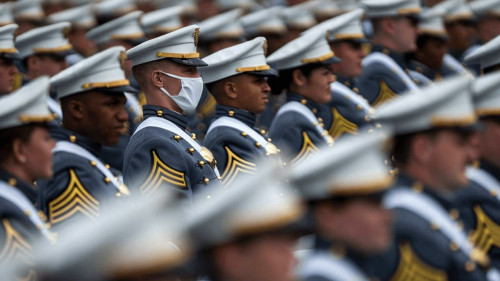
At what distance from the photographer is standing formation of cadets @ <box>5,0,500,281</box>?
4129mm

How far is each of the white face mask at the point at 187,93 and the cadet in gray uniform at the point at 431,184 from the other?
2498 mm

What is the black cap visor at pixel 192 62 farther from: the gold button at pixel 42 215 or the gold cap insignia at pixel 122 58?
the gold button at pixel 42 215

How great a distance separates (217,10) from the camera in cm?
1547

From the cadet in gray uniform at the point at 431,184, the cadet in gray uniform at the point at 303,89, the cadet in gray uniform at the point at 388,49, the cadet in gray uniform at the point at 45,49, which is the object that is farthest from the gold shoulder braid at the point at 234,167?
the cadet in gray uniform at the point at 388,49

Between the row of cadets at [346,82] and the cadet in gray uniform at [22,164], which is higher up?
the cadet in gray uniform at [22,164]

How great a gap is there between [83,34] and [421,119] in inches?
311

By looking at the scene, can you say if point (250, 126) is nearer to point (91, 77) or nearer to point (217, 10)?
point (91, 77)

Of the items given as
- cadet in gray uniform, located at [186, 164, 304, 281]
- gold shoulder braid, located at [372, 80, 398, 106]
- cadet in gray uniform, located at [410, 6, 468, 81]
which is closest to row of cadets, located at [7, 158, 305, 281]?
cadet in gray uniform, located at [186, 164, 304, 281]

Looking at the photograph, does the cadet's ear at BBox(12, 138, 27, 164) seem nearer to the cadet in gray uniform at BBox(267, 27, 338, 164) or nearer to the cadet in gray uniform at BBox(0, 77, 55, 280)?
the cadet in gray uniform at BBox(0, 77, 55, 280)

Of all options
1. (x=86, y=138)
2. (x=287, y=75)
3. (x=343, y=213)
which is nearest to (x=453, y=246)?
(x=343, y=213)

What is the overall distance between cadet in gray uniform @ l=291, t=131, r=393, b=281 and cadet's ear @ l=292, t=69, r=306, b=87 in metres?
4.75

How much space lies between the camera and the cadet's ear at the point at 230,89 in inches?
333

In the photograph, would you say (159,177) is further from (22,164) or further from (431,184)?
(431,184)

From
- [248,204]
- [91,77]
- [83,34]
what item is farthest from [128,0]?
[248,204]
